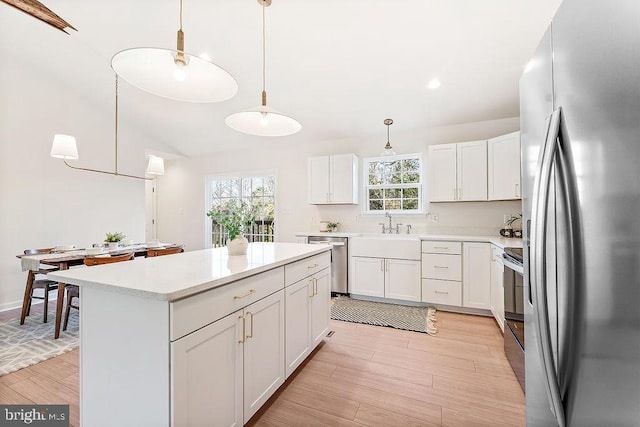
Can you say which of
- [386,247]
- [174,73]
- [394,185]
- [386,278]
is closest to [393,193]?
[394,185]

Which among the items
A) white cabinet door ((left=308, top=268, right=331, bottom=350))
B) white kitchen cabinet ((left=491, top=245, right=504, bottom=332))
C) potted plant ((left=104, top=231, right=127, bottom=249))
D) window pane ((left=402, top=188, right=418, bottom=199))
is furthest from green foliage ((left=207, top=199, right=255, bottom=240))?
window pane ((left=402, top=188, right=418, bottom=199))

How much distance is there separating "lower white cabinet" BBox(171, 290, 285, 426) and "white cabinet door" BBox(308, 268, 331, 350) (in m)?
0.50

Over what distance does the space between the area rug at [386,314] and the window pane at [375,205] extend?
1.54 m

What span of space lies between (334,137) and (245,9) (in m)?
2.45

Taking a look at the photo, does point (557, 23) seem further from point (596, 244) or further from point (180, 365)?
point (180, 365)

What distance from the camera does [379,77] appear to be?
3.23 m

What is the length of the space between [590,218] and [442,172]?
3372 millimetres

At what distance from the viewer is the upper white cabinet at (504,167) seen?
320 centimetres

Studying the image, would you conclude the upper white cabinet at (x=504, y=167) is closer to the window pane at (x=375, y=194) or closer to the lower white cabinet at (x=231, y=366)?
the window pane at (x=375, y=194)

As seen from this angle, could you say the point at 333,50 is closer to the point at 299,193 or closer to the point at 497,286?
the point at 299,193

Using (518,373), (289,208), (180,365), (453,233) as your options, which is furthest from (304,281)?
(289,208)

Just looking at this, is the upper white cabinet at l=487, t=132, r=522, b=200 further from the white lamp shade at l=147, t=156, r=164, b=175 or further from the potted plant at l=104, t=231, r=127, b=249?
the potted plant at l=104, t=231, r=127, b=249

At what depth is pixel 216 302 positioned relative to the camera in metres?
1.30

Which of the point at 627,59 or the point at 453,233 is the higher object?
the point at 627,59
